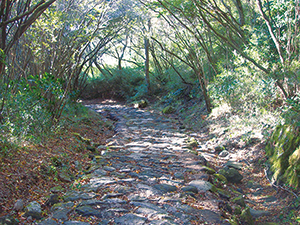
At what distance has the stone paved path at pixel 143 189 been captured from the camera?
9.70ft

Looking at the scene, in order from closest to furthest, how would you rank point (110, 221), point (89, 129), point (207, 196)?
1. point (110, 221)
2. point (207, 196)
3. point (89, 129)

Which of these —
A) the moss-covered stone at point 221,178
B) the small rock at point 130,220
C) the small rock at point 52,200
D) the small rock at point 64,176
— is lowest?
the moss-covered stone at point 221,178

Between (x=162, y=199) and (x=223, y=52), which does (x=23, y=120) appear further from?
(x=223, y=52)

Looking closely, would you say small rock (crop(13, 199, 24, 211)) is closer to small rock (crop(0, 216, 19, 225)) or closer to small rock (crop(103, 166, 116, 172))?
small rock (crop(0, 216, 19, 225))

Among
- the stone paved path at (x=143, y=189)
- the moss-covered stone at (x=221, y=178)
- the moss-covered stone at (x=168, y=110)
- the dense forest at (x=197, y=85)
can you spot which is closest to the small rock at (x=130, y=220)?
the stone paved path at (x=143, y=189)

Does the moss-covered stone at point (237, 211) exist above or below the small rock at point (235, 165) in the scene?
below

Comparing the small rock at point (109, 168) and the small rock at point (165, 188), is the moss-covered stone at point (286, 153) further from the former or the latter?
the small rock at point (109, 168)

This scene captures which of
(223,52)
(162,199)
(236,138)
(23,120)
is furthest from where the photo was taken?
(223,52)

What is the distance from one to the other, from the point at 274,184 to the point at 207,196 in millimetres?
1169

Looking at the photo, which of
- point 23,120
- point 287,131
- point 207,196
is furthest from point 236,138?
point 23,120

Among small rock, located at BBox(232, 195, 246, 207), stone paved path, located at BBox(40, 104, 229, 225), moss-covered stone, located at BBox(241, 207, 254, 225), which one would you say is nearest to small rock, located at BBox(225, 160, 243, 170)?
stone paved path, located at BBox(40, 104, 229, 225)

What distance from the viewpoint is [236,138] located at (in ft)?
19.7

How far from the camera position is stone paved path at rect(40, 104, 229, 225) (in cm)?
296

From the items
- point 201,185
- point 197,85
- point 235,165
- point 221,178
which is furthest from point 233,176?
point 197,85
